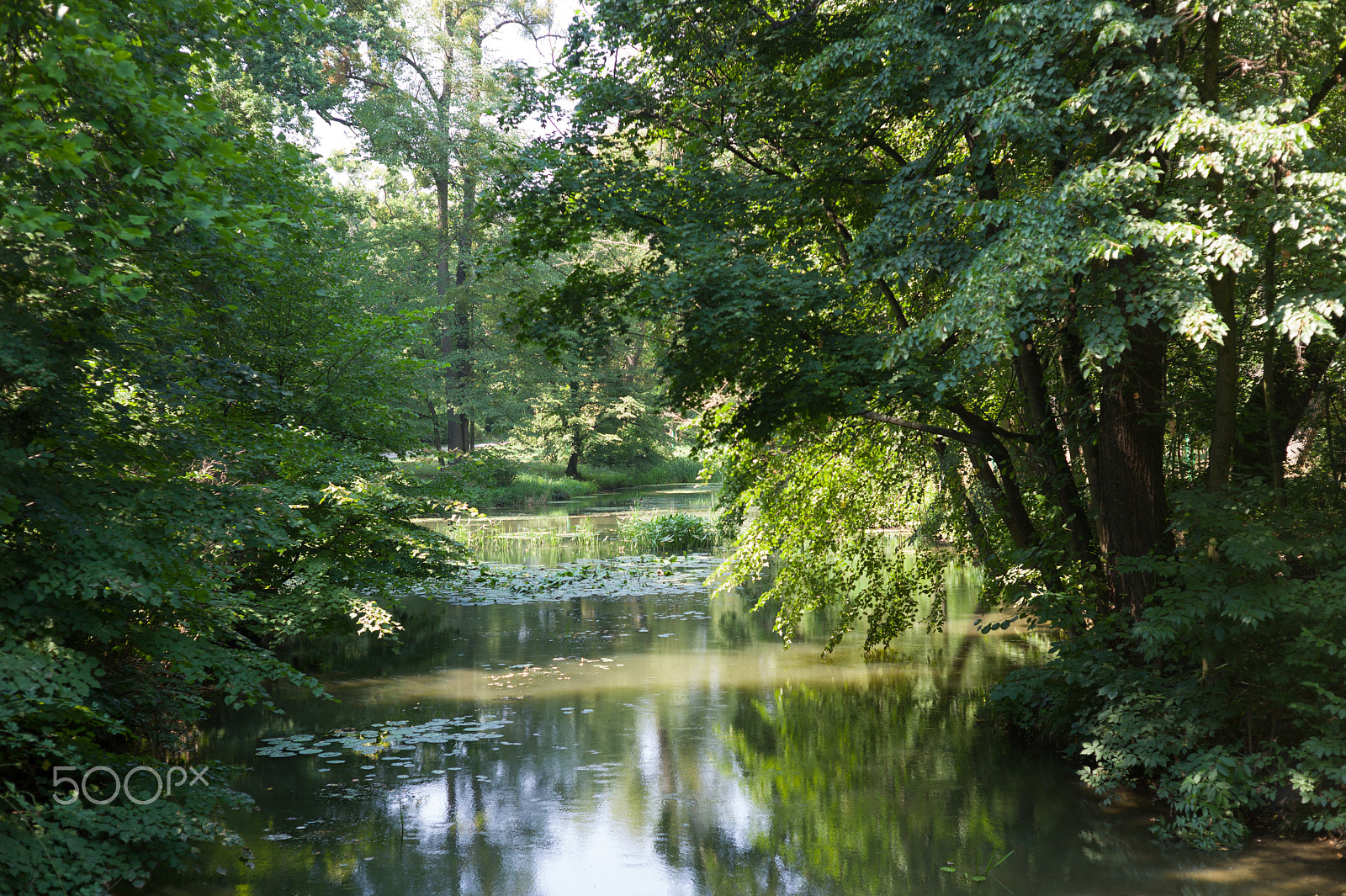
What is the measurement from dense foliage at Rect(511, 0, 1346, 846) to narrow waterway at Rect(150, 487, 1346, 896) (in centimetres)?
64

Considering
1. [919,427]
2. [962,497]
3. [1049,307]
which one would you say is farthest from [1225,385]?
[962,497]

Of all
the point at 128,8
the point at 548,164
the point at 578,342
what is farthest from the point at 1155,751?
the point at 128,8

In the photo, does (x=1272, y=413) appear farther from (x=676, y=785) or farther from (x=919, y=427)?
(x=676, y=785)

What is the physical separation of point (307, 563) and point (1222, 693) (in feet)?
27.4

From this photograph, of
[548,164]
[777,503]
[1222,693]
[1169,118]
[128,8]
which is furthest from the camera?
[777,503]

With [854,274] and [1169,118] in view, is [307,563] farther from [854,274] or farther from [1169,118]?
[1169,118]

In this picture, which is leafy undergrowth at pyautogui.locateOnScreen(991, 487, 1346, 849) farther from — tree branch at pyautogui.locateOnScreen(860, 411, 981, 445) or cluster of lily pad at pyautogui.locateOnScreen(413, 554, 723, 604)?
cluster of lily pad at pyautogui.locateOnScreen(413, 554, 723, 604)

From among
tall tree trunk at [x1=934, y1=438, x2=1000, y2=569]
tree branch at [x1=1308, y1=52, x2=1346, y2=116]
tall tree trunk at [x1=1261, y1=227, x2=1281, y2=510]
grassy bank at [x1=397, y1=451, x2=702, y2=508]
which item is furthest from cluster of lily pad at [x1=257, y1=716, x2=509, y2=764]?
grassy bank at [x1=397, y1=451, x2=702, y2=508]

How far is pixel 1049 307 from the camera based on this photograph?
19.2 ft

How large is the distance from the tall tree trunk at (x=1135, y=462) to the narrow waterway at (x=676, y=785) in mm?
1832

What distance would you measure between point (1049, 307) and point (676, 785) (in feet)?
14.8

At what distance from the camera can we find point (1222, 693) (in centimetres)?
575

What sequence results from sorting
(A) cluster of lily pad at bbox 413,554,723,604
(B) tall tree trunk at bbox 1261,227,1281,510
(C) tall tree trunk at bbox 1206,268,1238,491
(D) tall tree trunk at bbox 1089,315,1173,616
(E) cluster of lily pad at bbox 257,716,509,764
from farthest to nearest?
(A) cluster of lily pad at bbox 413,554,723,604 → (E) cluster of lily pad at bbox 257,716,509,764 → (D) tall tree trunk at bbox 1089,315,1173,616 → (B) tall tree trunk at bbox 1261,227,1281,510 → (C) tall tree trunk at bbox 1206,268,1238,491

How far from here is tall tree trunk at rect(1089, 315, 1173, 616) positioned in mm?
6758
